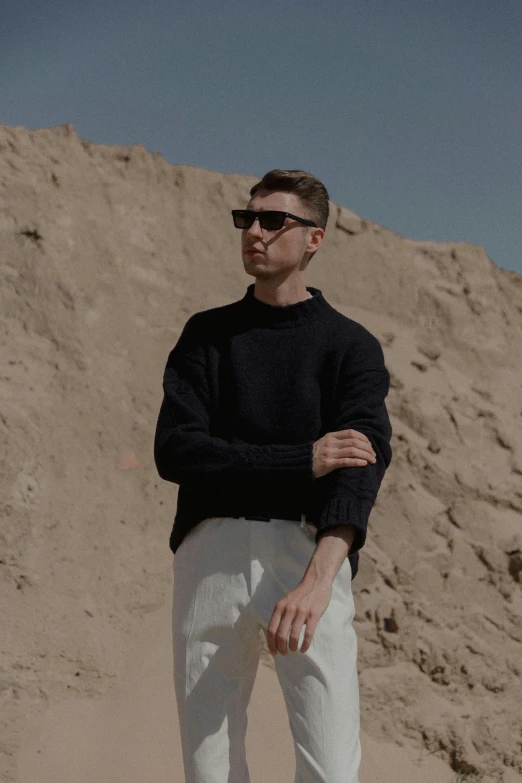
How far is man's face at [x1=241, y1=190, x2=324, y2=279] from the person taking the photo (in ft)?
8.35

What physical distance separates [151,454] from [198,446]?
3.35m

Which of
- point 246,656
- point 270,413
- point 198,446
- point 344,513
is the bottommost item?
point 246,656

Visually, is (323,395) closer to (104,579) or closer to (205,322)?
(205,322)

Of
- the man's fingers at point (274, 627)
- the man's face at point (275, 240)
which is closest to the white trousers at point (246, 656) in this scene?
the man's fingers at point (274, 627)

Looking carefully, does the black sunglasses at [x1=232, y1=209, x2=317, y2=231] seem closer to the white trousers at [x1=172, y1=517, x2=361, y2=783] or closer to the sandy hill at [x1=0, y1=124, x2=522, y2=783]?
the white trousers at [x1=172, y1=517, x2=361, y2=783]

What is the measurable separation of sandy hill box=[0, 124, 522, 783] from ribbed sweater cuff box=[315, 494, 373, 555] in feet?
9.24

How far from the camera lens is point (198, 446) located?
8.11 feet

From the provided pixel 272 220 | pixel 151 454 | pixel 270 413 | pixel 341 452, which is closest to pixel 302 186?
pixel 272 220

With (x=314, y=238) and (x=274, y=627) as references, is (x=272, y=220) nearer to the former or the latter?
(x=314, y=238)

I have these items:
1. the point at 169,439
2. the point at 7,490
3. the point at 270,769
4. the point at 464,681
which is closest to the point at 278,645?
the point at 169,439

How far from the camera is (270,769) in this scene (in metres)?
4.82

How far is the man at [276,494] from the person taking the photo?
2.36m

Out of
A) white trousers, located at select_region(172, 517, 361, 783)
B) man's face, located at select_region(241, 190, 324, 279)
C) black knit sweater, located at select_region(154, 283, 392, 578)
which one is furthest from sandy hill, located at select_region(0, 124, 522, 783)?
man's face, located at select_region(241, 190, 324, 279)

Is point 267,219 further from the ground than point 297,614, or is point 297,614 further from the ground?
point 267,219
